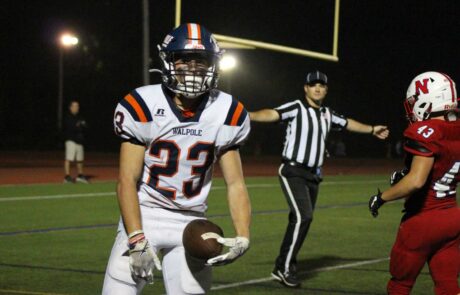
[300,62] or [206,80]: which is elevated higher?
[206,80]

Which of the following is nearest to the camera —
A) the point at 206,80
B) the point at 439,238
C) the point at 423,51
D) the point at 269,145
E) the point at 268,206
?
the point at 206,80

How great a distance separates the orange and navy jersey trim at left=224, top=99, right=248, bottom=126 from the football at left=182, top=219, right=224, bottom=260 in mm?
445

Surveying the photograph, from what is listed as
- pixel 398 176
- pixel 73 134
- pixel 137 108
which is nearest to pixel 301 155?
pixel 398 176

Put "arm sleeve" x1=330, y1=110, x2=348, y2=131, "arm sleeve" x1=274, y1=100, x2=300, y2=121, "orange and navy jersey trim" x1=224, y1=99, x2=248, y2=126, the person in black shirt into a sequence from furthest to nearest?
the person in black shirt < "arm sleeve" x1=330, y1=110, x2=348, y2=131 < "arm sleeve" x1=274, y1=100, x2=300, y2=121 < "orange and navy jersey trim" x1=224, y1=99, x2=248, y2=126

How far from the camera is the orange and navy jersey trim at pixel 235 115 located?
3.93 metres

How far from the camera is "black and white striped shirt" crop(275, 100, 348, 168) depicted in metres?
7.55

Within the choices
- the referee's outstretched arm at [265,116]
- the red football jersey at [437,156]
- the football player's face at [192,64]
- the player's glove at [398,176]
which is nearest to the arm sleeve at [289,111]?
the referee's outstretched arm at [265,116]

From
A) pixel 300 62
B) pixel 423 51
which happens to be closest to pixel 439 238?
pixel 423 51

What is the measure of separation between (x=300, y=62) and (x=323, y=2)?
127 feet

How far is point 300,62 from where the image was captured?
56469mm

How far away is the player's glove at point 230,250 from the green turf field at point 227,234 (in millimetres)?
3060

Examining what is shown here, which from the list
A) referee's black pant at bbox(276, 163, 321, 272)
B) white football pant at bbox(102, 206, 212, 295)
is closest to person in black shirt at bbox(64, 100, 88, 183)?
referee's black pant at bbox(276, 163, 321, 272)

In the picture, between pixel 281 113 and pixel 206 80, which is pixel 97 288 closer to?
pixel 281 113

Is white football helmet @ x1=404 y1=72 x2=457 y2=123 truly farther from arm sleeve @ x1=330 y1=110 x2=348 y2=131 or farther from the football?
arm sleeve @ x1=330 y1=110 x2=348 y2=131
